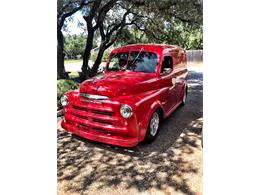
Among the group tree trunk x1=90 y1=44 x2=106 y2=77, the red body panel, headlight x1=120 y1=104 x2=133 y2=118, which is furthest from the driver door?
tree trunk x1=90 y1=44 x2=106 y2=77

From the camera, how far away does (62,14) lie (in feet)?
9.08

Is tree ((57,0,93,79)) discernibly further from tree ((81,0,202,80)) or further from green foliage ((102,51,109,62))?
green foliage ((102,51,109,62))

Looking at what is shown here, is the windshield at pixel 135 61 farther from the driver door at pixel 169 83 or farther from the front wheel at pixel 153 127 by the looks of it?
the front wheel at pixel 153 127

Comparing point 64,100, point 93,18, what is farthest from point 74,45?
point 64,100

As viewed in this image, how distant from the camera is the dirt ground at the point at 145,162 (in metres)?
2.37

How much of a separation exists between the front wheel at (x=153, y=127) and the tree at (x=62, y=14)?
90 centimetres

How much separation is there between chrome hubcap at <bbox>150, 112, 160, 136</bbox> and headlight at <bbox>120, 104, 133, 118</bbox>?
258mm

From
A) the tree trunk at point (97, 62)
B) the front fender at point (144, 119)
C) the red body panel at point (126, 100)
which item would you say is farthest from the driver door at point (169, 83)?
the tree trunk at point (97, 62)
